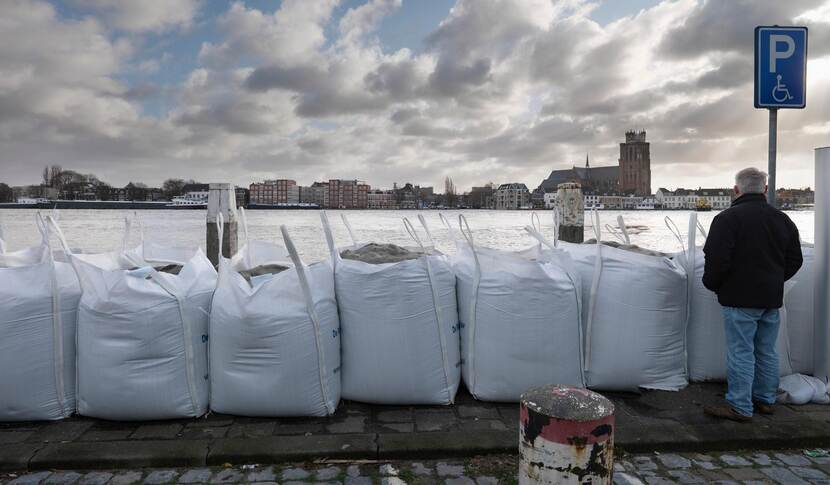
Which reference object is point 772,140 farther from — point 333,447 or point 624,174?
point 624,174

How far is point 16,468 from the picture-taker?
8.66 feet

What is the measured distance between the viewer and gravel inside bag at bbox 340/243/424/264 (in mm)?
3445

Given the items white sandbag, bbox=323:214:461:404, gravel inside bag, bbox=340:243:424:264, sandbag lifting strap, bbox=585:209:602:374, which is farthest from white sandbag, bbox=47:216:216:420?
sandbag lifting strap, bbox=585:209:602:374

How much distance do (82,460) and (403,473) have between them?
5.34 ft

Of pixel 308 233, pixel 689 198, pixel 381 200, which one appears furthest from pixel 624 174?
pixel 308 233

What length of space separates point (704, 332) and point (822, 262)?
89cm

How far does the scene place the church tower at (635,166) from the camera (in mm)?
121812

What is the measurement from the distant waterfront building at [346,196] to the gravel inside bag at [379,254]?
13520 centimetres

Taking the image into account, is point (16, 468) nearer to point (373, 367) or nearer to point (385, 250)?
point (373, 367)

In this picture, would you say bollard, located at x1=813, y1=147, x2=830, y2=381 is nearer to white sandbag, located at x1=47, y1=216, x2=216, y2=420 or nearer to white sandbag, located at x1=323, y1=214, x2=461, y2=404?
white sandbag, located at x1=323, y1=214, x2=461, y2=404

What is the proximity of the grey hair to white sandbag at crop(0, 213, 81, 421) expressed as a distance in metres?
4.14

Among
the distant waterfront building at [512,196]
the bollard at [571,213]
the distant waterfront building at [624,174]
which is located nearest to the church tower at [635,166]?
the distant waterfront building at [624,174]

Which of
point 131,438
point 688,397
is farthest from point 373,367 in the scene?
point 688,397

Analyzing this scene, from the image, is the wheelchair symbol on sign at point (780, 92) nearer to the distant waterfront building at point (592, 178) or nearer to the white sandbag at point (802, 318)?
the white sandbag at point (802, 318)
